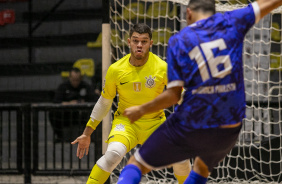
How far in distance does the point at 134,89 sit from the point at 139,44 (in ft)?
1.41

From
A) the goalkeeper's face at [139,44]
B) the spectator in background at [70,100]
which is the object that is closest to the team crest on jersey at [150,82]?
the goalkeeper's face at [139,44]

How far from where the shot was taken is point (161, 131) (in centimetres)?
312

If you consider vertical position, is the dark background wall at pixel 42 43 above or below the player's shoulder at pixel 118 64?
below

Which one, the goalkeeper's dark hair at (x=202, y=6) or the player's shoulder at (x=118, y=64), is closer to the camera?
the goalkeeper's dark hair at (x=202, y=6)

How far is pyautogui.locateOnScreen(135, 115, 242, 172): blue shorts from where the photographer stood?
305 centimetres

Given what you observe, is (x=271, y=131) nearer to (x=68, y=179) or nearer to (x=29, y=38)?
(x=68, y=179)

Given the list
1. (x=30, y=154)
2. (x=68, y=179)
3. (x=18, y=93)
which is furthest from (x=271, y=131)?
(x=18, y=93)

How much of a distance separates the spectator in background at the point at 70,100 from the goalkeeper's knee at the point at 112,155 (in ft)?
10.5

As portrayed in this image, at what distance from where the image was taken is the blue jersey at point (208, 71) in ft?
9.88

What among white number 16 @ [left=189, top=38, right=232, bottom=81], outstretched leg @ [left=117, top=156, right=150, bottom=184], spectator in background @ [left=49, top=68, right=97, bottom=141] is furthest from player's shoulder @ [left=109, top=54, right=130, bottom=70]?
spectator in background @ [left=49, top=68, right=97, bottom=141]

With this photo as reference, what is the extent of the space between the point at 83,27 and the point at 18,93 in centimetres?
209

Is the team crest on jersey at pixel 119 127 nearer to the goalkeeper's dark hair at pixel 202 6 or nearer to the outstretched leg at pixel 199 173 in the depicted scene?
the outstretched leg at pixel 199 173

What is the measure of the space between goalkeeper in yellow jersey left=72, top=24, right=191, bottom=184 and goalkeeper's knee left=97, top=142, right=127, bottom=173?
0.12 metres

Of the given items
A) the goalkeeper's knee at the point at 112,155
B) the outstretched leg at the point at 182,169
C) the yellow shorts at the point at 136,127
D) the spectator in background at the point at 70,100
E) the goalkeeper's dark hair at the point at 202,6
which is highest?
the goalkeeper's dark hair at the point at 202,6
